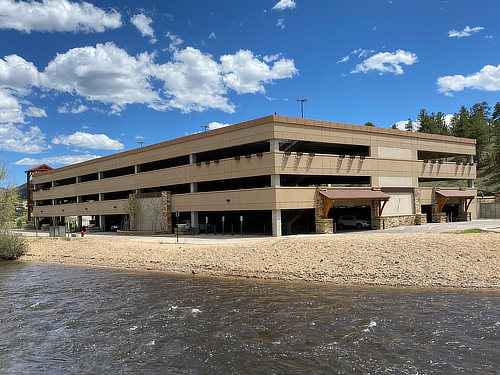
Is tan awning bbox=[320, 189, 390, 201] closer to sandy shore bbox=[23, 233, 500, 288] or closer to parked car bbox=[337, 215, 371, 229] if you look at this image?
parked car bbox=[337, 215, 371, 229]

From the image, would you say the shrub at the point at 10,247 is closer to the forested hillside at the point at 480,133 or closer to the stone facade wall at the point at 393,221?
the stone facade wall at the point at 393,221

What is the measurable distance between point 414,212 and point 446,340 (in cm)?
4358

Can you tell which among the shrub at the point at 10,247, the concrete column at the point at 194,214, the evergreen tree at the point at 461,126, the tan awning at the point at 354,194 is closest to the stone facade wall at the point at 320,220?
the tan awning at the point at 354,194

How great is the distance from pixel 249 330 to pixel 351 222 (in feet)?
125

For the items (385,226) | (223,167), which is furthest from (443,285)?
(223,167)

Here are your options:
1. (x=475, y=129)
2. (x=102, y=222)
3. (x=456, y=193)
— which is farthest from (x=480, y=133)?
(x=102, y=222)

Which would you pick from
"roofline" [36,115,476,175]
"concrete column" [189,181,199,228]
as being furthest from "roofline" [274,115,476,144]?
"concrete column" [189,181,199,228]

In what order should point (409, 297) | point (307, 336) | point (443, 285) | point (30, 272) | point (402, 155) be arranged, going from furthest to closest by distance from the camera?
point (402, 155) < point (30, 272) < point (443, 285) < point (409, 297) < point (307, 336)

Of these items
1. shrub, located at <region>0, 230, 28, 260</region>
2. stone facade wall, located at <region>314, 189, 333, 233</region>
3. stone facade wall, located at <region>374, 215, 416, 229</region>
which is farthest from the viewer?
stone facade wall, located at <region>374, 215, 416, 229</region>

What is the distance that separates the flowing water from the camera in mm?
14133

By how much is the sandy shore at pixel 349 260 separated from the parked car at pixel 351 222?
18.0 m

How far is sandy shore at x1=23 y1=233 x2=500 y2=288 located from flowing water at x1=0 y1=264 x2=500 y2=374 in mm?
2527

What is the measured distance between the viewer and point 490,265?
27.1 metres

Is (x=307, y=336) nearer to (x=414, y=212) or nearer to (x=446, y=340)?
(x=446, y=340)
